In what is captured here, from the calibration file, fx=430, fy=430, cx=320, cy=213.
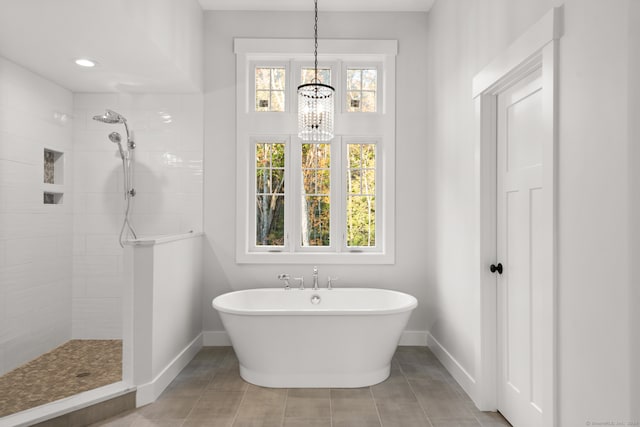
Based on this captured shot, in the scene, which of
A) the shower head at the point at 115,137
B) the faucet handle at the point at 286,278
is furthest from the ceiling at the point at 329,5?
the faucet handle at the point at 286,278

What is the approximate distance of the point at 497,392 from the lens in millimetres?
2668

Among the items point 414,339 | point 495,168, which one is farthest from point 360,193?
point 495,168

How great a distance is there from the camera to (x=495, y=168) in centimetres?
270

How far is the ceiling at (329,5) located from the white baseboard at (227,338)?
2.99 meters

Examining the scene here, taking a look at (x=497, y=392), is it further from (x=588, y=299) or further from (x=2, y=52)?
(x=2, y=52)

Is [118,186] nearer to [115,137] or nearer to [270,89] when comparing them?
[115,137]

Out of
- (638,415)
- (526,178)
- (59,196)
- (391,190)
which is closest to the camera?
(638,415)

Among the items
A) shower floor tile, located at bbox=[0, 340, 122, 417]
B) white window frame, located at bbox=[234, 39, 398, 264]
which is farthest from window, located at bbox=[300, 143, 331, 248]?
shower floor tile, located at bbox=[0, 340, 122, 417]

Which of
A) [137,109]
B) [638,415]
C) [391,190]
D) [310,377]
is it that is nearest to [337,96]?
[391,190]

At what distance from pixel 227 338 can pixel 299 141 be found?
1953mm

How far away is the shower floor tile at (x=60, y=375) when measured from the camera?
2559mm

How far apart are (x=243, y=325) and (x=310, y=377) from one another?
60cm

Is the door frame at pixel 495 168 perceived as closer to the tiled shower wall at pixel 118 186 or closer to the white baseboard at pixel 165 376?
the white baseboard at pixel 165 376

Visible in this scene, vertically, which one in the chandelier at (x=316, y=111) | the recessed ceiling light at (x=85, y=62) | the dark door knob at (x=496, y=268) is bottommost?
the dark door knob at (x=496, y=268)
